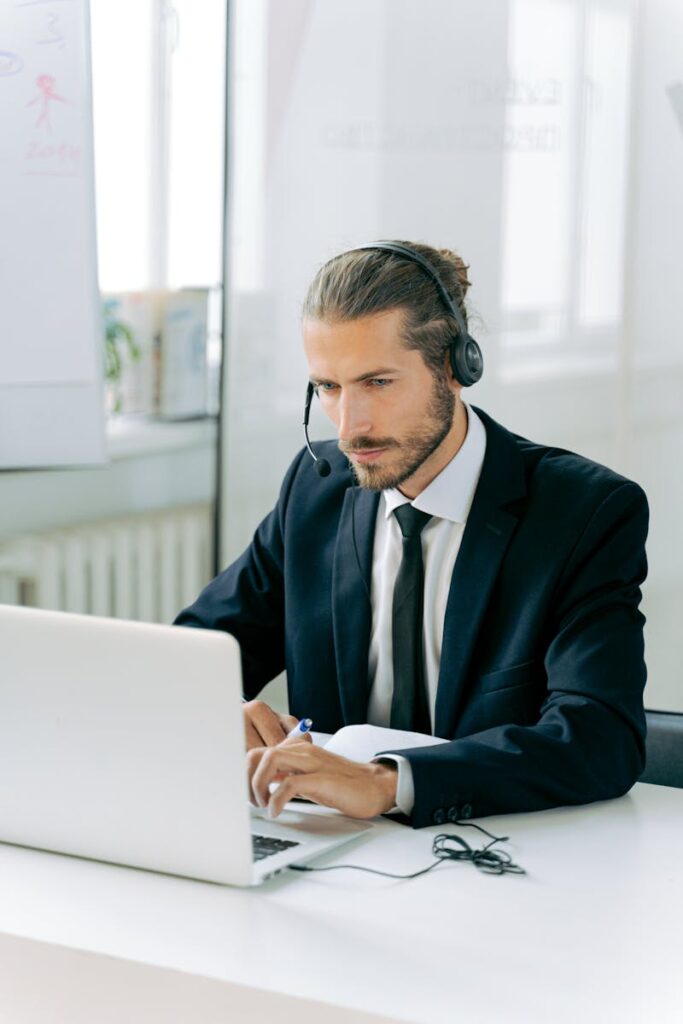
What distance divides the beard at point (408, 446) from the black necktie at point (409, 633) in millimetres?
66

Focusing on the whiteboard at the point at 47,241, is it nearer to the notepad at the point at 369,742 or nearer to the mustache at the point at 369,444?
the mustache at the point at 369,444

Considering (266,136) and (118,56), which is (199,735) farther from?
(118,56)

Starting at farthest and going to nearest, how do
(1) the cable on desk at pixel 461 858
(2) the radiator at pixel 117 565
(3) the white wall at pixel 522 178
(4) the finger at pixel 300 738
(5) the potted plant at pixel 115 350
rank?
(5) the potted plant at pixel 115 350, (2) the radiator at pixel 117 565, (3) the white wall at pixel 522 178, (4) the finger at pixel 300 738, (1) the cable on desk at pixel 461 858

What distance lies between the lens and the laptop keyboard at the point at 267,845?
4.50 ft

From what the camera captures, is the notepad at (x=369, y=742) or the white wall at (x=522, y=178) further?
the white wall at (x=522, y=178)

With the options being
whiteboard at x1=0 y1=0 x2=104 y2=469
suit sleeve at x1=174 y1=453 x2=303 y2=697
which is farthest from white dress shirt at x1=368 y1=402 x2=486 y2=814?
whiteboard at x1=0 y1=0 x2=104 y2=469

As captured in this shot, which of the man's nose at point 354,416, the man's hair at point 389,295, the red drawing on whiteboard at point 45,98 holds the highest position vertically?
the red drawing on whiteboard at point 45,98

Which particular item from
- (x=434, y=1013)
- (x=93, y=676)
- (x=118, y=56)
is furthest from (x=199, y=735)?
(x=118, y=56)

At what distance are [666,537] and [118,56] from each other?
5.59 feet

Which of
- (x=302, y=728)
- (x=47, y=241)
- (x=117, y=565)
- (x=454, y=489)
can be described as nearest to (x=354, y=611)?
(x=454, y=489)

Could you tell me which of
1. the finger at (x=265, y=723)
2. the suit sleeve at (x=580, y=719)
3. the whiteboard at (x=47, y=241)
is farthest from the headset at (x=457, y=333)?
the whiteboard at (x=47, y=241)

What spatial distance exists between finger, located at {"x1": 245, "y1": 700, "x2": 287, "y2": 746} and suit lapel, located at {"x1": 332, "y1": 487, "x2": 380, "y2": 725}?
6.5 inches

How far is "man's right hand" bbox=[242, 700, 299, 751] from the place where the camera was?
1.68 metres

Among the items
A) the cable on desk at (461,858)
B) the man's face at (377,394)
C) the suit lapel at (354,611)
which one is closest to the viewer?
the cable on desk at (461,858)
